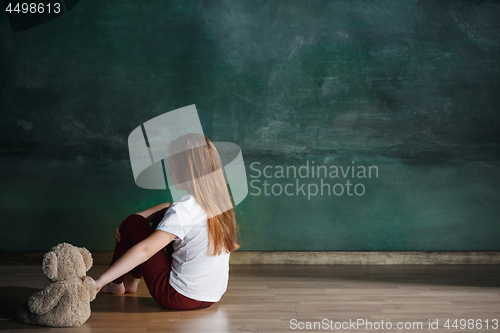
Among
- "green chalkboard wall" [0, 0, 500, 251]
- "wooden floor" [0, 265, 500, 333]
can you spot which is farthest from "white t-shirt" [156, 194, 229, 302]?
"green chalkboard wall" [0, 0, 500, 251]

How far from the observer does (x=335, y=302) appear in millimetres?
2283

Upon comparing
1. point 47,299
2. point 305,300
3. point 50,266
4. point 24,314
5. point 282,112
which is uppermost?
point 282,112

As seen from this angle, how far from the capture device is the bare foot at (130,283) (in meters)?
2.39

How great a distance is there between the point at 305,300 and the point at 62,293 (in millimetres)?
1156

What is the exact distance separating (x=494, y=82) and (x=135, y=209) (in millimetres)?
2635

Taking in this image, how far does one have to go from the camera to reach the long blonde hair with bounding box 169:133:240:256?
194cm

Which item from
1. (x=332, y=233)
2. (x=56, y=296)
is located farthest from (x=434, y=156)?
(x=56, y=296)

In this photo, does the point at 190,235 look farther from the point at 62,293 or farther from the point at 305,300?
the point at 305,300

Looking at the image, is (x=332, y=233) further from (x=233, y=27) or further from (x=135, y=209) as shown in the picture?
(x=233, y=27)

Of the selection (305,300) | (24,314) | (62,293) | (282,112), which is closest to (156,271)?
(62,293)

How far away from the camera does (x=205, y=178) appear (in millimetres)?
1951

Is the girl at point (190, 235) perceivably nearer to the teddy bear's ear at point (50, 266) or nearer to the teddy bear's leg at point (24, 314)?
the teddy bear's ear at point (50, 266)

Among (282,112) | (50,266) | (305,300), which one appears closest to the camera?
(50,266)

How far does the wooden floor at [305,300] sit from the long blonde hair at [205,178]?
0.36 metres
